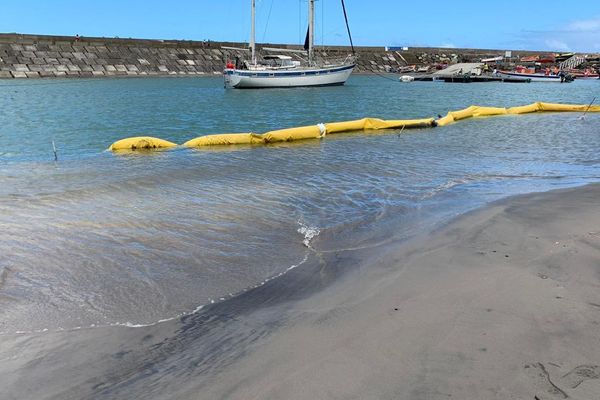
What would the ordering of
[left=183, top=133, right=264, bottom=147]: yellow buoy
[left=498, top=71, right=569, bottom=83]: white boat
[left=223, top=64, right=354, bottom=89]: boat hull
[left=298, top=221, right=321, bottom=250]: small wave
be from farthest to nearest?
[left=498, top=71, right=569, bottom=83]: white boat
[left=223, top=64, right=354, bottom=89]: boat hull
[left=183, top=133, right=264, bottom=147]: yellow buoy
[left=298, top=221, right=321, bottom=250]: small wave

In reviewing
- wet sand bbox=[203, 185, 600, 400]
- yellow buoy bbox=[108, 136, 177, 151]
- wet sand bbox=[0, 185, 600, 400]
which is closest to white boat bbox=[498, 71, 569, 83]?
yellow buoy bbox=[108, 136, 177, 151]

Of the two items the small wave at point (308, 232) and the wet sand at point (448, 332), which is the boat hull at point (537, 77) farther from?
the wet sand at point (448, 332)

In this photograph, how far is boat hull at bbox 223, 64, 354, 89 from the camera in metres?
52.4

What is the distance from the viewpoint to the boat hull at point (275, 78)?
52.4 metres

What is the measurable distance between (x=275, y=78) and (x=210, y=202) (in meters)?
45.8

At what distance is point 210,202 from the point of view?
9406 millimetres

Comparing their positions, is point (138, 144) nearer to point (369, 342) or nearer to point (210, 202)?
point (210, 202)

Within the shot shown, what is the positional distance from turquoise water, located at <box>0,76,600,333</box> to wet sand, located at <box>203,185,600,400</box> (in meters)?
1.29

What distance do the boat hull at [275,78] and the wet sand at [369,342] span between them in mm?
48938

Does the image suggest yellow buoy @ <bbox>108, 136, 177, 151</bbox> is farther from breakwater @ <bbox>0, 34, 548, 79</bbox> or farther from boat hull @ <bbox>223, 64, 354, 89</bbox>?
breakwater @ <bbox>0, 34, 548, 79</bbox>

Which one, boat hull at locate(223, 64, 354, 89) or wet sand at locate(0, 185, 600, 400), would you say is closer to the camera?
wet sand at locate(0, 185, 600, 400)

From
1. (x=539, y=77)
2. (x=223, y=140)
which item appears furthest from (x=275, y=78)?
(x=539, y=77)

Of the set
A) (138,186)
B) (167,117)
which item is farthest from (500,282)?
(167,117)

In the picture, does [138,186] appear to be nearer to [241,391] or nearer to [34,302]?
[34,302]
